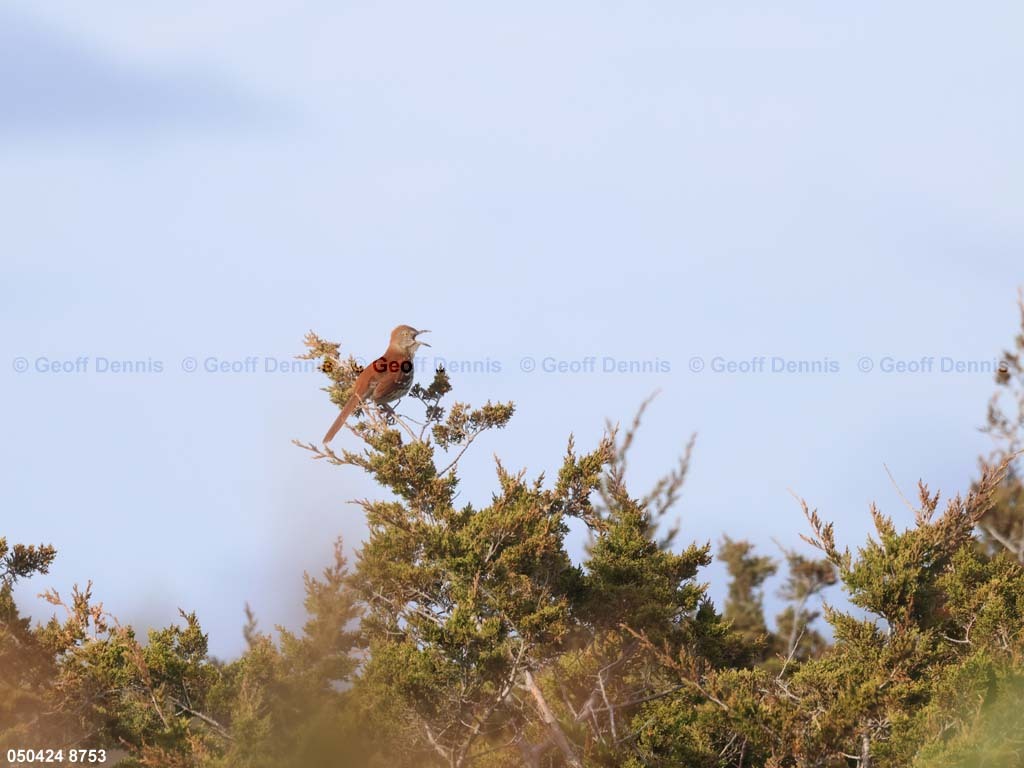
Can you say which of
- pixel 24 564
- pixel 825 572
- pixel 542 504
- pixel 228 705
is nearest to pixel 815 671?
pixel 542 504

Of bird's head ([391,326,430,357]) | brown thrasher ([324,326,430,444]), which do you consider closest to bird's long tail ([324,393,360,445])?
brown thrasher ([324,326,430,444])

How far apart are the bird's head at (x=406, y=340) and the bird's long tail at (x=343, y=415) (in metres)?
1.16

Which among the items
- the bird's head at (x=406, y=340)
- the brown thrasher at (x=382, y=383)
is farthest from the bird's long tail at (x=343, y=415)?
the bird's head at (x=406, y=340)

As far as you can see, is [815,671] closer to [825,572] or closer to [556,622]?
[556,622]

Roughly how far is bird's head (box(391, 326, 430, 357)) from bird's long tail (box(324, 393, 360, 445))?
1.16 m

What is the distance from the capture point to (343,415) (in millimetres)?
14125

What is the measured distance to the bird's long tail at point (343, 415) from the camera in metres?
13.7

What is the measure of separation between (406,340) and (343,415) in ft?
5.14

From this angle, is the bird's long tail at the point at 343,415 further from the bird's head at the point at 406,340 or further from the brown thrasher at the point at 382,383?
the bird's head at the point at 406,340

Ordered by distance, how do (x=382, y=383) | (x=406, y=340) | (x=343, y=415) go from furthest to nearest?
(x=406, y=340)
(x=343, y=415)
(x=382, y=383)

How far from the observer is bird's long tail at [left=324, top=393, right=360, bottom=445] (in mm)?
13731

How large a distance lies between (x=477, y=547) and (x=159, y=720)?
12.8 ft

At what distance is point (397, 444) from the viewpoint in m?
12.5

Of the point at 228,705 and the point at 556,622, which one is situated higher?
the point at 556,622
